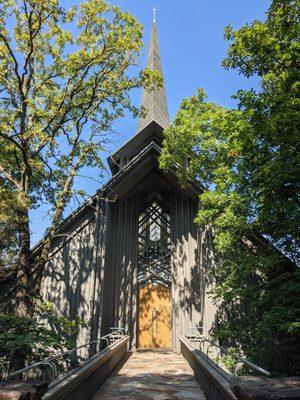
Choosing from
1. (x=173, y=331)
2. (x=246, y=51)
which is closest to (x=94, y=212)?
(x=173, y=331)

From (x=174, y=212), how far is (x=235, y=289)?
5.77 metres

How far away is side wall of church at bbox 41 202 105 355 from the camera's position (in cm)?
1183

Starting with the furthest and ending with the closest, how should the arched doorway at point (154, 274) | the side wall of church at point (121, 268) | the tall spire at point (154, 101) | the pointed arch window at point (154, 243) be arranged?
the tall spire at point (154, 101) < the pointed arch window at point (154, 243) < the arched doorway at point (154, 274) < the side wall of church at point (121, 268)

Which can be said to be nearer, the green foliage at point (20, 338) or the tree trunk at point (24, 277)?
the green foliage at point (20, 338)

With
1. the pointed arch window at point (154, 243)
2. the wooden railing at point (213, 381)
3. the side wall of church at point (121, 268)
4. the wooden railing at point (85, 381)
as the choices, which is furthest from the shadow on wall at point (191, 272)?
the wooden railing at point (213, 381)

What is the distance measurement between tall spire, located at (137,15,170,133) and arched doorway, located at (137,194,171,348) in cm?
368

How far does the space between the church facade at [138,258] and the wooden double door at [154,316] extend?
0.12 feet

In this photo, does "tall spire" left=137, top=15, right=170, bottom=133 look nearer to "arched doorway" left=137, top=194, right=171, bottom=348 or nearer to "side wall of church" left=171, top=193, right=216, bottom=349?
"arched doorway" left=137, top=194, right=171, bottom=348

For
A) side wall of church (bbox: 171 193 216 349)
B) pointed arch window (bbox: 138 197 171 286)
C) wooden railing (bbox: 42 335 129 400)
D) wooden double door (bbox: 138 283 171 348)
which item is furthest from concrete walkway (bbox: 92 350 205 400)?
pointed arch window (bbox: 138 197 171 286)

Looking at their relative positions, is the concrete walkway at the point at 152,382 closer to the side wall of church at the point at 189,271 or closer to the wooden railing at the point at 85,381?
the wooden railing at the point at 85,381

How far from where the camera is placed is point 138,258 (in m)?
14.4

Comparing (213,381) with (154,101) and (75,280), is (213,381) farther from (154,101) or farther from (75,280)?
(154,101)

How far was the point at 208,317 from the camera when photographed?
11727 millimetres

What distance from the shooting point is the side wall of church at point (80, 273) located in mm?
11828
